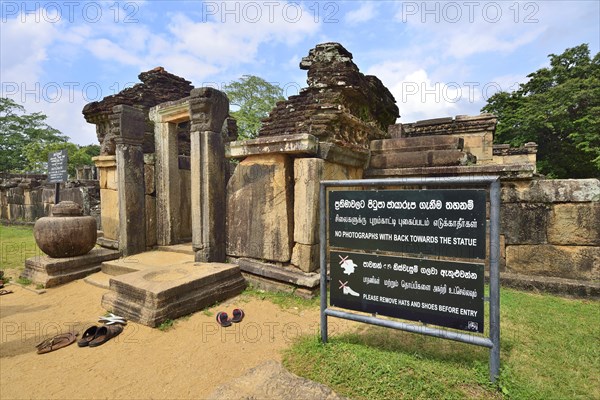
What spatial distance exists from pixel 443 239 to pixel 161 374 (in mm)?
2386

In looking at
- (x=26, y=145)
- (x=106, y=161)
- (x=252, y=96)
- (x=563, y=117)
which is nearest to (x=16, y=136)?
(x=26, y=145)

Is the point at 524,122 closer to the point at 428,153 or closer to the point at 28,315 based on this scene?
the point at 428,153

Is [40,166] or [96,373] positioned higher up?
[40,166]

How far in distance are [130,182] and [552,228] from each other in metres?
6.66

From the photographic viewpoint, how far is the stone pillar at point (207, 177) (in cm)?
446

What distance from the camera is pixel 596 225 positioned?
3.48m

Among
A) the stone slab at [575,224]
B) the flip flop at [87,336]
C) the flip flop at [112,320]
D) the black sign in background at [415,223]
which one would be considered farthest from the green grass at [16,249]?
the stone slab at [575,224]

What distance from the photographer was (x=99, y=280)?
4512 mm

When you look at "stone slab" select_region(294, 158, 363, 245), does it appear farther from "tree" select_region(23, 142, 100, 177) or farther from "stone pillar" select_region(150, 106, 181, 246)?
"tree" select_region(23, 142, 100, 177)

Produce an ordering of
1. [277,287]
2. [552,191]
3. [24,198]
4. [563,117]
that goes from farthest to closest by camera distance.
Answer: [563,117]
[24,198]
[277,287]
[552,191]

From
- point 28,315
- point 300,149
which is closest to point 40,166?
point 28,315

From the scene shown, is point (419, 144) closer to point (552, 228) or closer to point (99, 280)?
point (552, 228)

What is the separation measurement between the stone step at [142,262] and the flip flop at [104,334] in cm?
149

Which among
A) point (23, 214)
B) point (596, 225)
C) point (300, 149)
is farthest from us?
point (23, 214)
